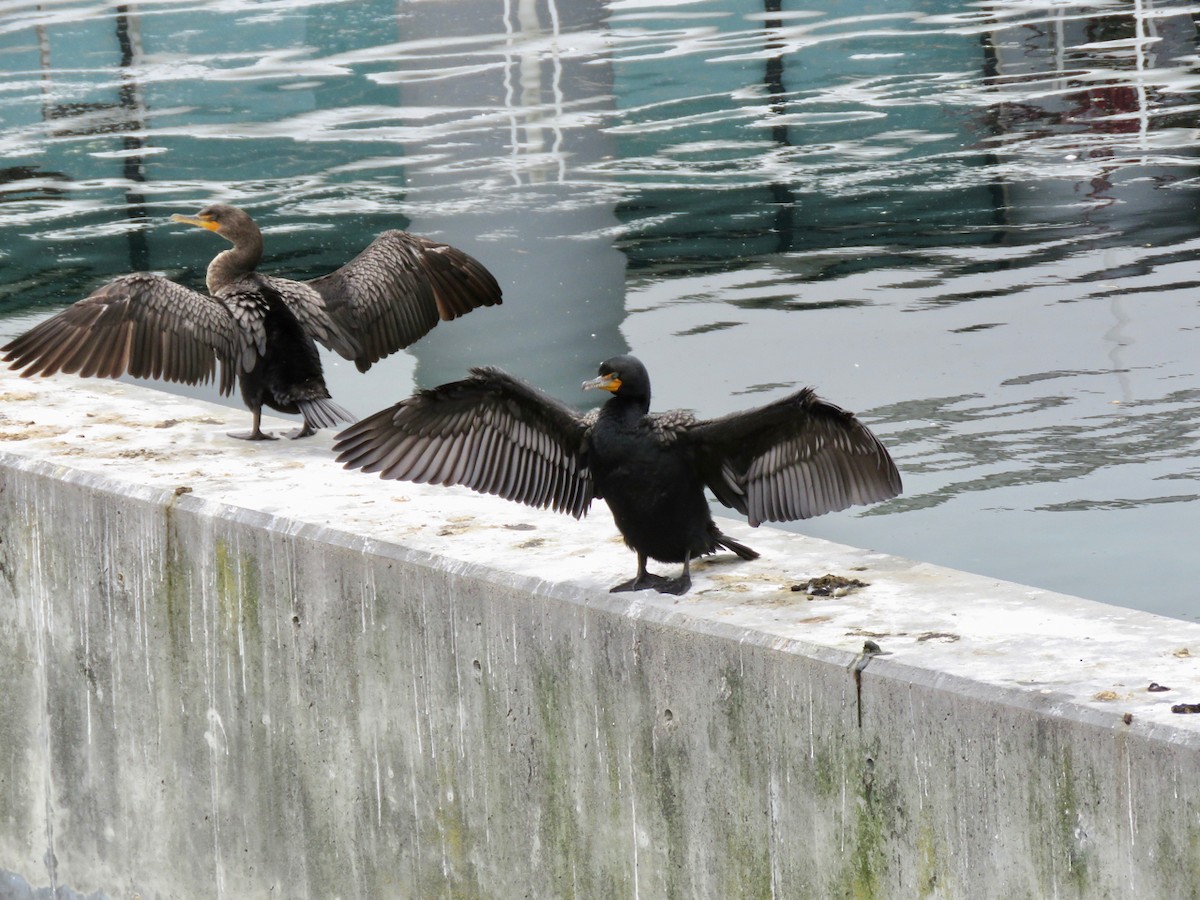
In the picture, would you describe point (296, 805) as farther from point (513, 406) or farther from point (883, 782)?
point (883, 782)

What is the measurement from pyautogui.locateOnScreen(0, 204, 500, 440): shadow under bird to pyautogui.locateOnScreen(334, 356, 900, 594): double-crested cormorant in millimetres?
1413

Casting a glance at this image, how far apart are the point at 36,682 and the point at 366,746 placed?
135cm

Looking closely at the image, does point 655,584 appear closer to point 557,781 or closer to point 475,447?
point 557,781

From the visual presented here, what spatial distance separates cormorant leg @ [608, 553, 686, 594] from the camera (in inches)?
174

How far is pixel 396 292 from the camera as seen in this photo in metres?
6.75

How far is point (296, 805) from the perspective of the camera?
509 centimetres

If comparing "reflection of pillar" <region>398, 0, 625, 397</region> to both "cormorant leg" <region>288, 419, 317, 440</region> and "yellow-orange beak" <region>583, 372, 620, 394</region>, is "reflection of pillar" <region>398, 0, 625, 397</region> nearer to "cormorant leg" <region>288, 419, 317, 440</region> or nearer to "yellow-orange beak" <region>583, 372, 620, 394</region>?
"cormorant leg" <region>288, 419, 317, 440</region>

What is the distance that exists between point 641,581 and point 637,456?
29cm

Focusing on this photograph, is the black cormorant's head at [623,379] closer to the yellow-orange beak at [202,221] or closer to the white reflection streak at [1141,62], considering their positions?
the yellow-orange beak at [202,221]

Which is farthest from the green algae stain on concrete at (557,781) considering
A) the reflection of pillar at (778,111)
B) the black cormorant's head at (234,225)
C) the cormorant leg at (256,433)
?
the reflection of pillar at (778,111)

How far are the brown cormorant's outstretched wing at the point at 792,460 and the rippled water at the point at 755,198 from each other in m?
1.53

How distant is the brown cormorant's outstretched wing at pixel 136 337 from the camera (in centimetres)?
617

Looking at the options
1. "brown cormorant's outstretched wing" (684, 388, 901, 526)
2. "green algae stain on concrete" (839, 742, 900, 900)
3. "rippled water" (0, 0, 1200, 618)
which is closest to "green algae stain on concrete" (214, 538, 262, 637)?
"brown cormorant's outstretched wing" (684, 388, 901, 526)

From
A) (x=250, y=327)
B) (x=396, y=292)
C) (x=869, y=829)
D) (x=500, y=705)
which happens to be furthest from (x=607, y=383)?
(x=396, y=292)
